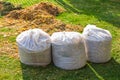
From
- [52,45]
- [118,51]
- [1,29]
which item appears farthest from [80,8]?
[52,45]

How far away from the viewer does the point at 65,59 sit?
553 cm

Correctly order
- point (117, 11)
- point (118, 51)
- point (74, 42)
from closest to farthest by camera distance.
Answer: point (74, 42) < point (118, 51) < point (117, 11)

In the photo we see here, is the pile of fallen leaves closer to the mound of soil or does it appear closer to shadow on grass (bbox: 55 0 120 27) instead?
the mound of soil

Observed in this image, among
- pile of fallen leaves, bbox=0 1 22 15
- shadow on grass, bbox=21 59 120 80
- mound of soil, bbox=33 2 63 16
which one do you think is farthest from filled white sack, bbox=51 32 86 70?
pile of fallen leaves, bbox=0 1 22 15

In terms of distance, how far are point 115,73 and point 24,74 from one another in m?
1.62

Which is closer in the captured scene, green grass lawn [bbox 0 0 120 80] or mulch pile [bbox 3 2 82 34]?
green grass lawn [bbox 0 0 120 80]

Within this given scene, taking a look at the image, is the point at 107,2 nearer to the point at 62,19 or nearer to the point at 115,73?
the point at 62,19

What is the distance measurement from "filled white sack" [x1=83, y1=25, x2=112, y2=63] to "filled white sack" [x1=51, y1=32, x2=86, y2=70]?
0.22 meters

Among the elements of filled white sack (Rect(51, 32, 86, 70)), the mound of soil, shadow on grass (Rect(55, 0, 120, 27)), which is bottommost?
shadow on grass (Rect(55, 0, 120, 27))

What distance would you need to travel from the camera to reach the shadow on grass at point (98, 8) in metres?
8.67

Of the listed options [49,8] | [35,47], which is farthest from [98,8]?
[35,47]

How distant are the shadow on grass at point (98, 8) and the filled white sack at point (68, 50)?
2756 mm

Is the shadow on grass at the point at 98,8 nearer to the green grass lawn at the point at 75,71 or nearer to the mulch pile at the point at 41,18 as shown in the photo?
the green grass lawn at the point at 75,71

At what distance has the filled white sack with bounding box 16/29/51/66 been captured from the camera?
549 cm
